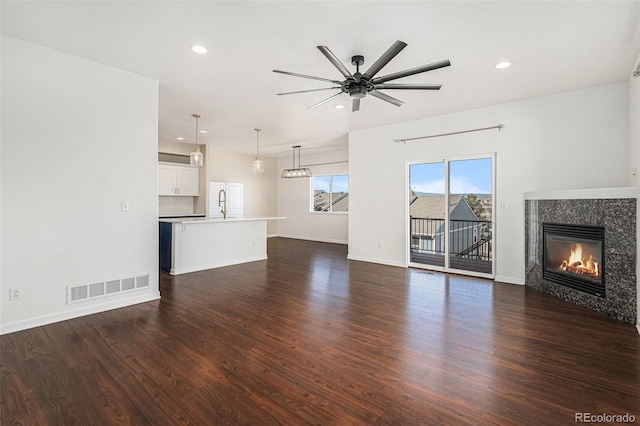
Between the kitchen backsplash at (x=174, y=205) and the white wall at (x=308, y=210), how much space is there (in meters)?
3.20

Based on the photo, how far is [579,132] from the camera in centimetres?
431

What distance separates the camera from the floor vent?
338cm

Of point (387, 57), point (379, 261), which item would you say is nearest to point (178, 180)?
point (379, 261)

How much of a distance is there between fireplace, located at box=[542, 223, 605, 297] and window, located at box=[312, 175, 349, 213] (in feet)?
19.4

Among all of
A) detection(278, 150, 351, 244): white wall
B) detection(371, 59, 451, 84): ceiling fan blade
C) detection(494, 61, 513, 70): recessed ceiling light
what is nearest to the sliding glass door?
detection(494, 61, 513, 70): recessed ceiling light

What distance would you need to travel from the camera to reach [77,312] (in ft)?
11.1

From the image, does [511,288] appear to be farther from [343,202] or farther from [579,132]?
[343,202]

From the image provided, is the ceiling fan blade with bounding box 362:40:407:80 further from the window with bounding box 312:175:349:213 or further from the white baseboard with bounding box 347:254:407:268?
the window with bounding box 312:175:349:213

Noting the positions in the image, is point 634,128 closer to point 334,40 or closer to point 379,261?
point 334,40

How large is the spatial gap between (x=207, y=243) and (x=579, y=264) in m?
5.64

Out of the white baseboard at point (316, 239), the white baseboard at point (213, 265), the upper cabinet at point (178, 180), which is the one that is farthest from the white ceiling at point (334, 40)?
the white baseboard at point (316, 239)

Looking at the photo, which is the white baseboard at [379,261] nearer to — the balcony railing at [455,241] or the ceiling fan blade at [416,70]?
the balcony railing at [455,241]

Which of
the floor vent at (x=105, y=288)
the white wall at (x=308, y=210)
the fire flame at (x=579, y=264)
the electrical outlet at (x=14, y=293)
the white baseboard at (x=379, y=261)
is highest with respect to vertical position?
the white wall at (x=308, y=210)

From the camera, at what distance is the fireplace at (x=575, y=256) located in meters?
3.60
